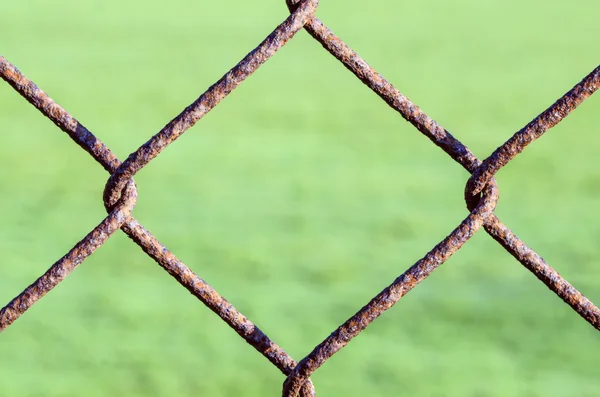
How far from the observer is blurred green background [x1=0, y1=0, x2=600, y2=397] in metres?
1.71

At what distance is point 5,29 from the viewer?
4.32 meters

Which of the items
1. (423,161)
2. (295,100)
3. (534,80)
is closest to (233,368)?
(423,161)

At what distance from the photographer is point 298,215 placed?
2436mm

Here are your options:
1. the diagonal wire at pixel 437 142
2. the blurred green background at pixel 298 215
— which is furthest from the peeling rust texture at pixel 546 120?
the blurred green background at pixel 298 215

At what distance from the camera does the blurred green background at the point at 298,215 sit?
5.60 feet

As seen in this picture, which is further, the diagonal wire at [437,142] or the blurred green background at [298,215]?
the blurred green background at [298,215]

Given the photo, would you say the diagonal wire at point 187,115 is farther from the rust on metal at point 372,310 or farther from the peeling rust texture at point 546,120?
the peeling rust texture at point 546,120

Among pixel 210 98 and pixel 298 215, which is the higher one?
pixel 298 215

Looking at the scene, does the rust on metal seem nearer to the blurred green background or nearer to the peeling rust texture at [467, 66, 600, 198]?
the peeling rust texture at [467, 66, 600, 198]

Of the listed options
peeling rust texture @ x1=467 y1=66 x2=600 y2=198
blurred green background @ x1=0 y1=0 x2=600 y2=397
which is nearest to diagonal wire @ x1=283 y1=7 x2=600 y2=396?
peeling rust texture @ x1=467 y1=66 x2=600 y2=198

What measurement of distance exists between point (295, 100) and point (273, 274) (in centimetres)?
140

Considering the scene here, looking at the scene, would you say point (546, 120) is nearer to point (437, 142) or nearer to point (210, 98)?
point (437, 142)

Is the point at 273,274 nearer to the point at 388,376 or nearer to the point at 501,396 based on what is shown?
the point at 388,376

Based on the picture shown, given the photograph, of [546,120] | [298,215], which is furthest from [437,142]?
[298,215]
